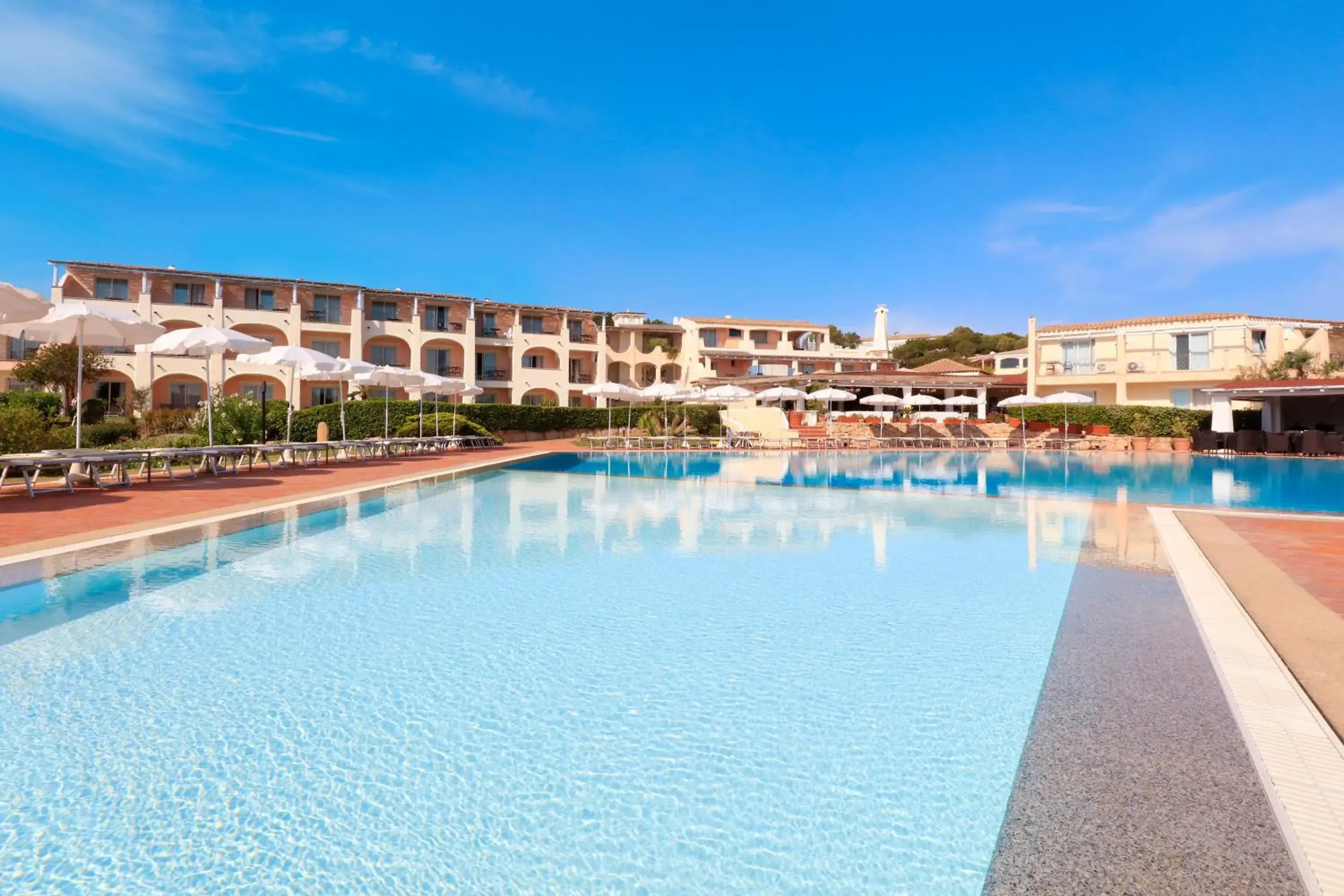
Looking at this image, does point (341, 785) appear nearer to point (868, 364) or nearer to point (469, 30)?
point (469, 30)

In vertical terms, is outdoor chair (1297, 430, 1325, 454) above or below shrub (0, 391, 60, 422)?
below

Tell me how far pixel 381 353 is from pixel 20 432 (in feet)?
88.5

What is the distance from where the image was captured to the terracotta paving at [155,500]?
7.65 m

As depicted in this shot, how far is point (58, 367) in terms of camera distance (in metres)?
29.3

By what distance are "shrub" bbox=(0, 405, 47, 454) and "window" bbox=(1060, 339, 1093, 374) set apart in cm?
4358

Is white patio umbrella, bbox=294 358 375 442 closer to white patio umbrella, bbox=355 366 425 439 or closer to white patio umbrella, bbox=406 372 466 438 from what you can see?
white patio umbrella, bbox=355 366 425 439

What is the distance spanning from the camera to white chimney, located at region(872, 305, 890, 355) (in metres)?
51.7

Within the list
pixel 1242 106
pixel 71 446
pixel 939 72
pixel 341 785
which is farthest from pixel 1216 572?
pixel 939 72

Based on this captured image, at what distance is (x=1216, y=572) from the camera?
6.27 meters

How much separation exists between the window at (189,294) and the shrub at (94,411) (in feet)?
19.6

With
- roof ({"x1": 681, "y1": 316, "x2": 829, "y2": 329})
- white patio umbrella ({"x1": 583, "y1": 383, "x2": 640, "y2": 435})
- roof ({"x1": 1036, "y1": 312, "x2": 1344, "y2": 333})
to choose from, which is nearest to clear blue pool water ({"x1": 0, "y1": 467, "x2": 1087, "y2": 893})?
white patio umbrella ({"x1": 583, "y1": 383, "x2": 640, "y2": 435})

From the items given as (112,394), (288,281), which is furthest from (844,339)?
(112,394)

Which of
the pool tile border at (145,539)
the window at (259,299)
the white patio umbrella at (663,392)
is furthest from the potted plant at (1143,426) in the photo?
the window at (259,299)

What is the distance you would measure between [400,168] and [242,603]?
2914 centimetres
